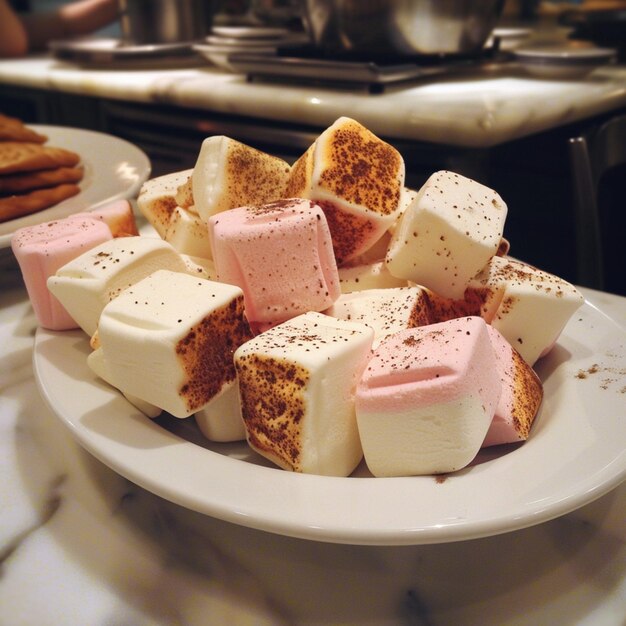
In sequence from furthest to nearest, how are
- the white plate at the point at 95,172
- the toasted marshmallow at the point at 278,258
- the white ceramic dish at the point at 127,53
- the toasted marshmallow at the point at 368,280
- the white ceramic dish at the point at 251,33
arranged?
the white ceramic dish at the point at 127,53 → the white ceramic dish at the point at 251,33 → the white plate at the point at 95,172 → the toasted marshmallow at the point at 368,280 → the toasted marshmallow at the point at 278,258

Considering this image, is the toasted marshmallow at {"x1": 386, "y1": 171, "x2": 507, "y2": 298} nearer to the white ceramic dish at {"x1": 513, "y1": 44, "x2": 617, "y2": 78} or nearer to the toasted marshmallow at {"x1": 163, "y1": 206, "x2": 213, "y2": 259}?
the toasted marshmallow at {"x1": 163, "y1": 206, "x2": 213, "y2": 259}

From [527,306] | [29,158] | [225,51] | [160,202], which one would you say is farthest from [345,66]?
[527,306]

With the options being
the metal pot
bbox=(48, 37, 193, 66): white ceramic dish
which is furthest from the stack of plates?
the metal pot

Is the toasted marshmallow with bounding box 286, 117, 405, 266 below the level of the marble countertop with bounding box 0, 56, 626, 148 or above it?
above

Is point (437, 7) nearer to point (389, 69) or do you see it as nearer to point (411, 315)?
point (389, 69)

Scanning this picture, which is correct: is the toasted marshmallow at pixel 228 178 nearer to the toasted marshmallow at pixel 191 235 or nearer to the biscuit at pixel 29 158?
the toasted marshmallow at pixel 191 235

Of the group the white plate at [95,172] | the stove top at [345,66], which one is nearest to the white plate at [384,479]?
the white plate at [95,172]

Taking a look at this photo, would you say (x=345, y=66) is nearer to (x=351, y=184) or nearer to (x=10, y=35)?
(x=351, y=184)
